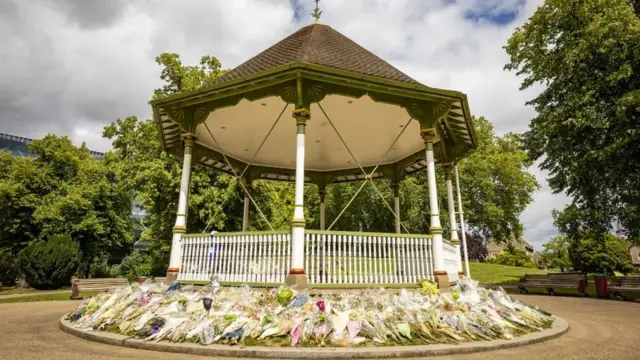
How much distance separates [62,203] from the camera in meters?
24.8

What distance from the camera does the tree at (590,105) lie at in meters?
13.2

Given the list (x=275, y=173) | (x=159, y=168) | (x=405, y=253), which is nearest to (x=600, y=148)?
(x=405, y=253)

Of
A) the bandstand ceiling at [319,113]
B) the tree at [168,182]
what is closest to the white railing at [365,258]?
the bandstand ceiling at [319,113]

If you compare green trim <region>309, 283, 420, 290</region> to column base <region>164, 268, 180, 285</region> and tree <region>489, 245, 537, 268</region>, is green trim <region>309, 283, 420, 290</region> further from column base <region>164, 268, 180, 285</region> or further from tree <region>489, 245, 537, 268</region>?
tree <region>489, 245, 537, 268</region>

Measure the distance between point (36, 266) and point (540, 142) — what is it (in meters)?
26.5

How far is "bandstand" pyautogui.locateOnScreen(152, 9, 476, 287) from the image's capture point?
738 centimetres

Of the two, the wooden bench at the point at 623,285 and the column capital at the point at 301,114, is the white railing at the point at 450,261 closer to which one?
the column capital at the point at 301,114

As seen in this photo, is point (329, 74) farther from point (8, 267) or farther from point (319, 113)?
point (8, 267)

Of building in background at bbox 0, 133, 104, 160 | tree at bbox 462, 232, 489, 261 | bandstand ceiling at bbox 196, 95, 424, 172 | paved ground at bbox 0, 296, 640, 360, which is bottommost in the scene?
paved ground at bbox 0, 296, 640, 360

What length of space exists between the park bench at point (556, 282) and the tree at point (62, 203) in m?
24.6

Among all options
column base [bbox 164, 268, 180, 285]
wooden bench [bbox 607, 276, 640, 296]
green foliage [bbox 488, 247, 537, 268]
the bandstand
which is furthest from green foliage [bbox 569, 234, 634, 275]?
column base [bbox 164, 268, 180, 285]

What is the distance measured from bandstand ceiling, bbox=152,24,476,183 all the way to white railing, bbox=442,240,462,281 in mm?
3086

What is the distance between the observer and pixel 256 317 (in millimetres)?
5453

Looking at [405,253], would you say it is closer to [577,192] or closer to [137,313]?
[137,313]
